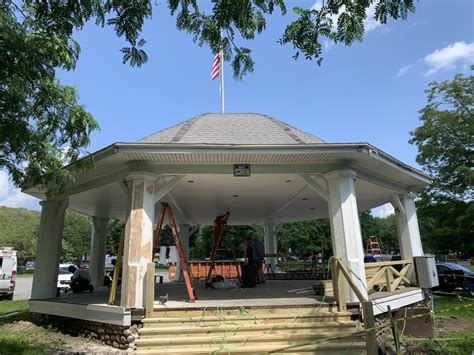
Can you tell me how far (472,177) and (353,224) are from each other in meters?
9.01

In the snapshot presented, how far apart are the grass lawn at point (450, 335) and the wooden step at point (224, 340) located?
1.73 metres

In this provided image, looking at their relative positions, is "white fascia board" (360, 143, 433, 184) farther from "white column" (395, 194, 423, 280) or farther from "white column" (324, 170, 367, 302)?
"white column" (395, 194, 423, 280)

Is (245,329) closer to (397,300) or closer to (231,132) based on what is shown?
(397,300)

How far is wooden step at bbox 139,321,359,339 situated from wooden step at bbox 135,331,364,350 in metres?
0.10

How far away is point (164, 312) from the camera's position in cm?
647

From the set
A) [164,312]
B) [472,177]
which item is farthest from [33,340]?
[472,177]

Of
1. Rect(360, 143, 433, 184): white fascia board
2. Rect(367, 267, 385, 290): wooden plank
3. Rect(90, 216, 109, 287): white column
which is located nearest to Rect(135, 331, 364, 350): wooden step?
Rect(367, 267, 385, 290): wooden plank

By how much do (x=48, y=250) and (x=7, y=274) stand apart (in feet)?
30.5

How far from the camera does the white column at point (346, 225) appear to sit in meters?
7.14

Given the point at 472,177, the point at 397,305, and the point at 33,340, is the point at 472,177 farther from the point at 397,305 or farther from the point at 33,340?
the point at 33,340

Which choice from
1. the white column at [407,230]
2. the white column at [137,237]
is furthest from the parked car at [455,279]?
the white column at [137,237]

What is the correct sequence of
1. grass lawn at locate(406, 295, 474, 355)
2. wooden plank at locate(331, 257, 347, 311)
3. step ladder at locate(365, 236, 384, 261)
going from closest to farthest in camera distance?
1. grass lawn at locate(406, 295, 474, 355)
2. wooden plank at locate(331, 257, 347, 311)
3. step ladder at locate(365, 236, 384, 261)

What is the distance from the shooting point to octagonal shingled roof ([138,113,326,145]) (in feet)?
27.0

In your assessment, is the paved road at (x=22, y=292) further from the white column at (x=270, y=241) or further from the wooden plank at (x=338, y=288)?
the wooden plank at (x=338, y=288)
